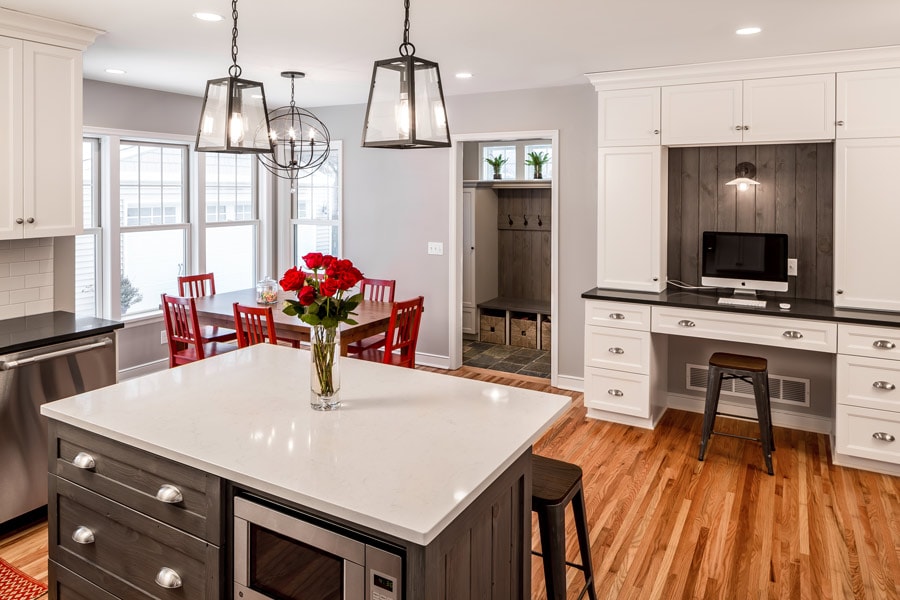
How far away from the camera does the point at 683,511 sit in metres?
3.32

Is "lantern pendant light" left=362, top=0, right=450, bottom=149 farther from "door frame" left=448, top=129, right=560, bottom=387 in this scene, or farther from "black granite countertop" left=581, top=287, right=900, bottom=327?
"door frame" left=448, top=129, right=560, bottom=387

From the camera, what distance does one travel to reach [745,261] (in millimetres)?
4438

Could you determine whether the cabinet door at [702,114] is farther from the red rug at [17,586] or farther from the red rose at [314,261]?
the red rug at [17,586]

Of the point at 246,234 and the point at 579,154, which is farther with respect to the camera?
the point at 246,234

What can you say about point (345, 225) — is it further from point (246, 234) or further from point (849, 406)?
point (849, 406)

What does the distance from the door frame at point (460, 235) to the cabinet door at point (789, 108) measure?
153cm

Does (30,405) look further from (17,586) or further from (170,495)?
(170,495)

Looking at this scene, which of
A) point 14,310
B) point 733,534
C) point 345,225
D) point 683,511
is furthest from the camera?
point 345,225

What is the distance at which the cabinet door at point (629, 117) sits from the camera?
4.44 m

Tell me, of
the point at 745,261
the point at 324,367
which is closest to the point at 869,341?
the point at 745,261

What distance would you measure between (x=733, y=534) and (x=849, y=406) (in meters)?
1.29

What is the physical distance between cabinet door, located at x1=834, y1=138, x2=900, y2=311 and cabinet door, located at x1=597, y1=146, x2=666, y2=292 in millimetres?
1076

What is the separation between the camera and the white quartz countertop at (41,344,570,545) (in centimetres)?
152

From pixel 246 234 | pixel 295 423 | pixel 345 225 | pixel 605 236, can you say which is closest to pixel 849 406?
pixel 605 236
